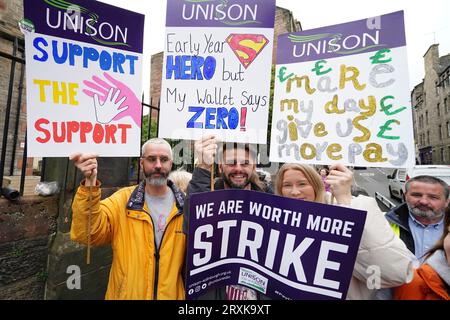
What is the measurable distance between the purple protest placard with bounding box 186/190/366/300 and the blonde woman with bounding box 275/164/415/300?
0.39ft

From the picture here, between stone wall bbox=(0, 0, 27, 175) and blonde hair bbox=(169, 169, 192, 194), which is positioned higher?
stone wall bbox=(0, 0, 27, 175)

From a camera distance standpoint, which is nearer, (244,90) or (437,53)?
(244,90)

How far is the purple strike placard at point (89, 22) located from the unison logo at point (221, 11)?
0.39 metres

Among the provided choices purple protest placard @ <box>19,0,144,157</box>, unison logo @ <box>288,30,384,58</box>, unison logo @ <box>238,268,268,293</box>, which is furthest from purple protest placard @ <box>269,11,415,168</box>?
purple protest placard @ <box>19,0,144,157</box>

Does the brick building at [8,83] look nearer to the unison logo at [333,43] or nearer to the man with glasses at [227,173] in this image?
the man with glasses at [227,173]

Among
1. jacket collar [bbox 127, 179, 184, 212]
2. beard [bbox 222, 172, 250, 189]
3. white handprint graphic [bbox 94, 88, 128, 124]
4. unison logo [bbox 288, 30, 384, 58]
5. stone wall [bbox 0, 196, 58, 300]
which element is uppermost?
unison logo [bbox 288, 30, 384, 58]

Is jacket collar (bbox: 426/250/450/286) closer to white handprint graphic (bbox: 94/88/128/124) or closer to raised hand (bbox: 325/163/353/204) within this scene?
raised hand (bbox: 325/163/353/204)

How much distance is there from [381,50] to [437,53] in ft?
135

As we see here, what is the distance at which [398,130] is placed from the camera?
1.57 metres

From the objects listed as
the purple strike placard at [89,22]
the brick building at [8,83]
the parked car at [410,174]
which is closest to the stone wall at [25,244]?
the purple strike placard at [89,22]

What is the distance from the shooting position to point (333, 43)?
177 cm

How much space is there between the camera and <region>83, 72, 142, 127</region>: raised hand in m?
1.70
